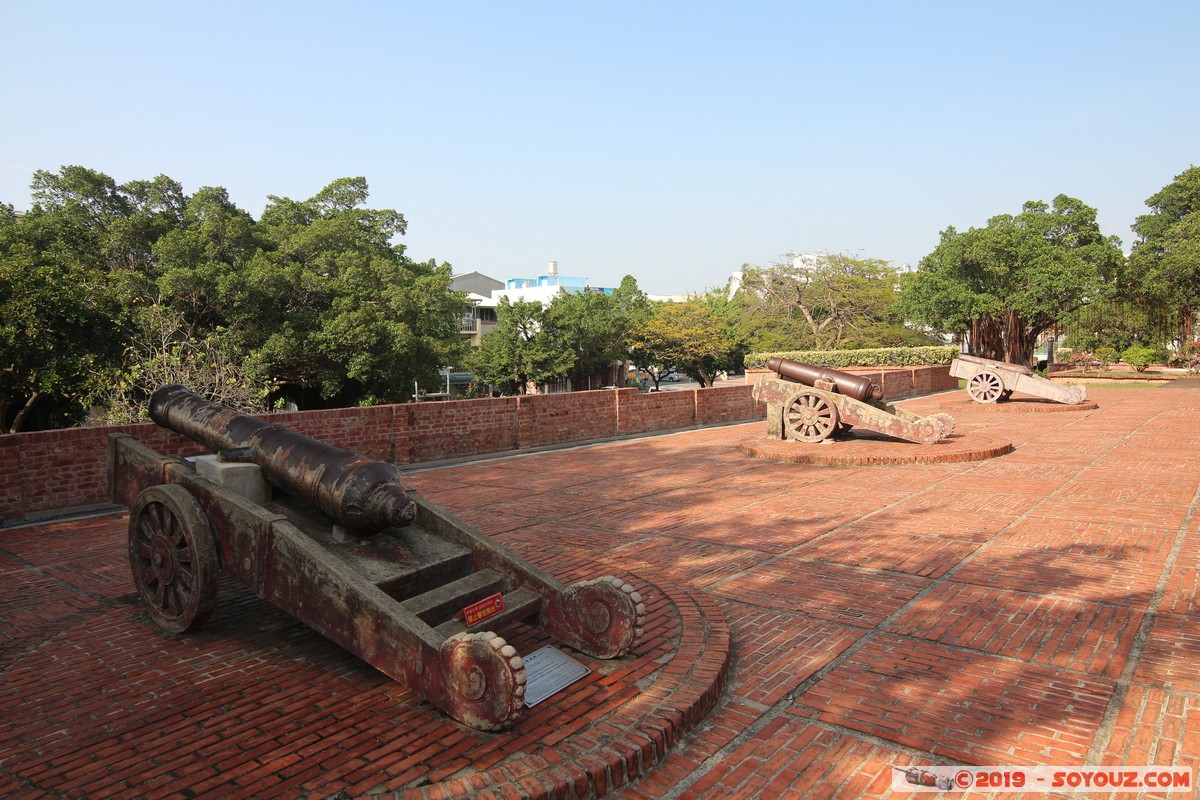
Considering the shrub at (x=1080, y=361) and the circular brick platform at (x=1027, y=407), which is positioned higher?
the shrub at (x=1080, y=361)

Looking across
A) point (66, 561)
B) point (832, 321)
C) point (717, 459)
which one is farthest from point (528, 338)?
point (66, 561)

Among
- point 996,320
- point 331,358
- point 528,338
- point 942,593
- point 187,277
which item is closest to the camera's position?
point 942,593

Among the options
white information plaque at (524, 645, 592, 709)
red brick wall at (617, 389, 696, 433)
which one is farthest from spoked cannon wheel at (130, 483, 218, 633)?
red brick wall at (617, 389, 696, 433)

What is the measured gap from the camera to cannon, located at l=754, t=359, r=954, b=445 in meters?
10.7

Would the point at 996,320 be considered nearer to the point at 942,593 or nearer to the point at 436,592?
the point at 942,593

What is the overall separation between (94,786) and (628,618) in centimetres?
205

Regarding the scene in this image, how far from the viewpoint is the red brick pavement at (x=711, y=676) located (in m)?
2.61

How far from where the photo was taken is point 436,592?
3.39m

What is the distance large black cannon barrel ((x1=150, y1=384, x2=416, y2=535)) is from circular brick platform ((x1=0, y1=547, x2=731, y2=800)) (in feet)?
2.33

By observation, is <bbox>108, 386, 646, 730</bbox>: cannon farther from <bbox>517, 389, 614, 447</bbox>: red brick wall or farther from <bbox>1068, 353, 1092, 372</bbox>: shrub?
<bbox>1068, 353, 1092, 372</bbox>: shrub

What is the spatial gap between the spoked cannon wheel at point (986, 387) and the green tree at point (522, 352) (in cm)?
1939

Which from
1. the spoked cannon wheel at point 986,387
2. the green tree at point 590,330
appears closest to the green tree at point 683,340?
the green tree at point 590,330

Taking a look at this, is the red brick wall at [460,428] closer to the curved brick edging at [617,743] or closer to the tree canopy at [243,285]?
the tree canopy at [243,285]

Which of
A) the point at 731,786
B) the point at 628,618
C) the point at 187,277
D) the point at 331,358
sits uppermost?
the point at 187,277
